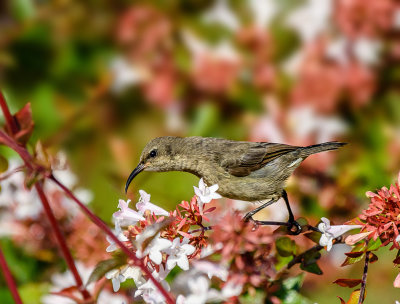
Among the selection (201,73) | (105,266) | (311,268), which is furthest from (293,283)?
(201,73)

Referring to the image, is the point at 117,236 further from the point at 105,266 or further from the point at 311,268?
the point at 311,268

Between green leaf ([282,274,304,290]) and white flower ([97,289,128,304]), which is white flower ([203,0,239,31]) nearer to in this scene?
white flower ([97,289,128,304])

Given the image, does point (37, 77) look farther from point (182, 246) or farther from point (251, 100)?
point (182, 246)

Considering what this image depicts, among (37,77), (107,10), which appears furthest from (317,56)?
(37,77)

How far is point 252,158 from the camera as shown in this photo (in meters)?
1.54

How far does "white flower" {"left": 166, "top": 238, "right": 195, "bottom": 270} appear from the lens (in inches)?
29.0

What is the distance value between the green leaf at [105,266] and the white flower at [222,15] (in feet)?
8.71

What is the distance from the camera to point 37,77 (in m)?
3.14

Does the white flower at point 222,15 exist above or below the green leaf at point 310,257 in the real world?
above

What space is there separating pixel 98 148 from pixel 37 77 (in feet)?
1.63

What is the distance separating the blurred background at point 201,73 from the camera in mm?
2949

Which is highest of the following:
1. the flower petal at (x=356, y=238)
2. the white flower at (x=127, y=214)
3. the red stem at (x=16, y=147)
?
the white flower at (x=127, y=214)

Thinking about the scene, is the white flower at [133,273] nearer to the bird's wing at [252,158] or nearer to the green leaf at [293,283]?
the green leaf at [293,283]

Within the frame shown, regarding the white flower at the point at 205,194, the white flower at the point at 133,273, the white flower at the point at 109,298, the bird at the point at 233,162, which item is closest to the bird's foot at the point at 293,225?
the white flower at the point at 205,194
